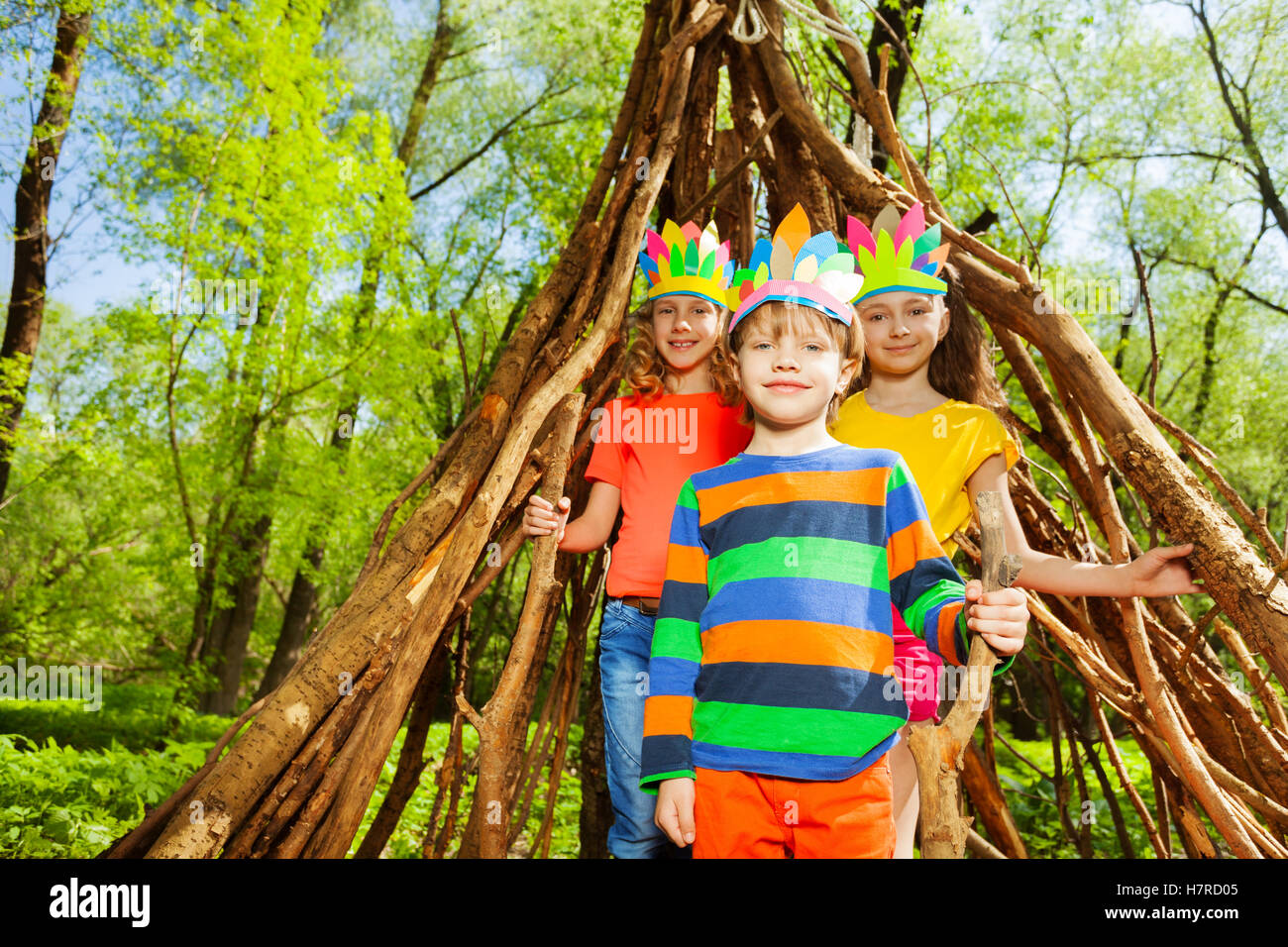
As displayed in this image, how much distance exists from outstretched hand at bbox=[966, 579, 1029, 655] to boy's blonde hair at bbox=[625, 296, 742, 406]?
850 millimetres

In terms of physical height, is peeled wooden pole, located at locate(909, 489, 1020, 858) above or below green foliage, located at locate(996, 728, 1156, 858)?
above

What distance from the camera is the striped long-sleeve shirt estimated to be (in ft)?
3.84

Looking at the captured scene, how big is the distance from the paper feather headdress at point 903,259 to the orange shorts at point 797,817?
3.18 ft

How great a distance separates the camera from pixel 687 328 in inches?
71.4

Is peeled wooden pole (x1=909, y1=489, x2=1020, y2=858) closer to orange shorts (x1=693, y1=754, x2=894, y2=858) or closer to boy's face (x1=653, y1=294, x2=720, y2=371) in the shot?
orange shorts (x1=693, y1=754, x2=894, y2=858)

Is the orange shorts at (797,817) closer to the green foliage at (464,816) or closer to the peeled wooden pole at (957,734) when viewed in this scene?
the peeled wooden pole at (957,734)

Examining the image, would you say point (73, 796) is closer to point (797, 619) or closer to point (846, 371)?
point (797, 619)

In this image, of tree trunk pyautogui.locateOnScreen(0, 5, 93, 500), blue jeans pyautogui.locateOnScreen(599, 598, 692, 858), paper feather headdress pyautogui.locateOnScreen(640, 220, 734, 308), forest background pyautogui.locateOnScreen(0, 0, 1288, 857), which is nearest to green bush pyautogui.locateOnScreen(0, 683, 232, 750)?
forest background pyautogui.locateOnScreen(0, 0, 1288, 857)

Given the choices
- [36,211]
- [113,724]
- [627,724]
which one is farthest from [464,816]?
[36,211]

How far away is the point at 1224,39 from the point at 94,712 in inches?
550

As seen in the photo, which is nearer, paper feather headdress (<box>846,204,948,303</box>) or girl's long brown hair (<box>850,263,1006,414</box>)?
paper feather headdress (<box>846,204,948,303</box>)

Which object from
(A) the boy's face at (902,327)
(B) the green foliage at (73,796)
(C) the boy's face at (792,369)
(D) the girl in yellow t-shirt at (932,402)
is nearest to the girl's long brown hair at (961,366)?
(D) the girl in yellow t-shirt at (932,402)

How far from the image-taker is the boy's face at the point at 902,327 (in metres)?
1.68

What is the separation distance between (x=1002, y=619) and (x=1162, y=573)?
67cm
